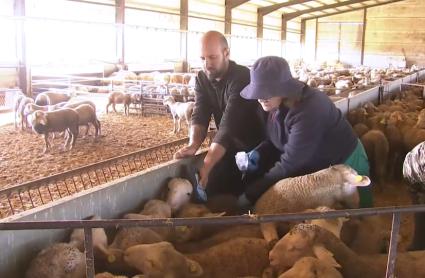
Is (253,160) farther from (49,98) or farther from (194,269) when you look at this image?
(49,98)

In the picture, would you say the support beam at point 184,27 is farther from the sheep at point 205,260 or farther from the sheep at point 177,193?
the sheep at point 205,260

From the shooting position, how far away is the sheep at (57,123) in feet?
31.0

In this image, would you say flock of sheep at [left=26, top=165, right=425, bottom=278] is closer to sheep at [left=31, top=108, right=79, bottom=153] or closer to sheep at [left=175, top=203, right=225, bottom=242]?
sheep at [left=175, top=203, right=225, bottom=242]

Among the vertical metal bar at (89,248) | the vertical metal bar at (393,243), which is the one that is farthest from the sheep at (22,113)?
the vertical metal bar at (393,243)

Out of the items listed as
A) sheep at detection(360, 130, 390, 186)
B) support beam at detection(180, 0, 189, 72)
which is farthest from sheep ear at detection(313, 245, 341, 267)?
support beam at detection(180, 0, 189, 72)

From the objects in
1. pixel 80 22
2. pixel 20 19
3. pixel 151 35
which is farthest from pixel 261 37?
pixel 20 19

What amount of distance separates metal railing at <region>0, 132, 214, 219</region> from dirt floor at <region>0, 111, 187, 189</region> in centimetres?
84

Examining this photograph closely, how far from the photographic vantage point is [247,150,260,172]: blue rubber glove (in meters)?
3.89

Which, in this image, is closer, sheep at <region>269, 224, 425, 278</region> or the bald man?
sheep at <region>269, 224, 425, 278</region>

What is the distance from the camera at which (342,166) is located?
3.67 metres

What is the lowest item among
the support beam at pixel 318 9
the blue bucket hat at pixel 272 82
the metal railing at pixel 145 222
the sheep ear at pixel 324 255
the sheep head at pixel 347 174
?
the sheep ear at pixel 324 255

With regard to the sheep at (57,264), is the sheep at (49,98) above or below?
above

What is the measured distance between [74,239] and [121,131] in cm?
850

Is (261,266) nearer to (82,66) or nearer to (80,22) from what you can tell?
(80,22)
